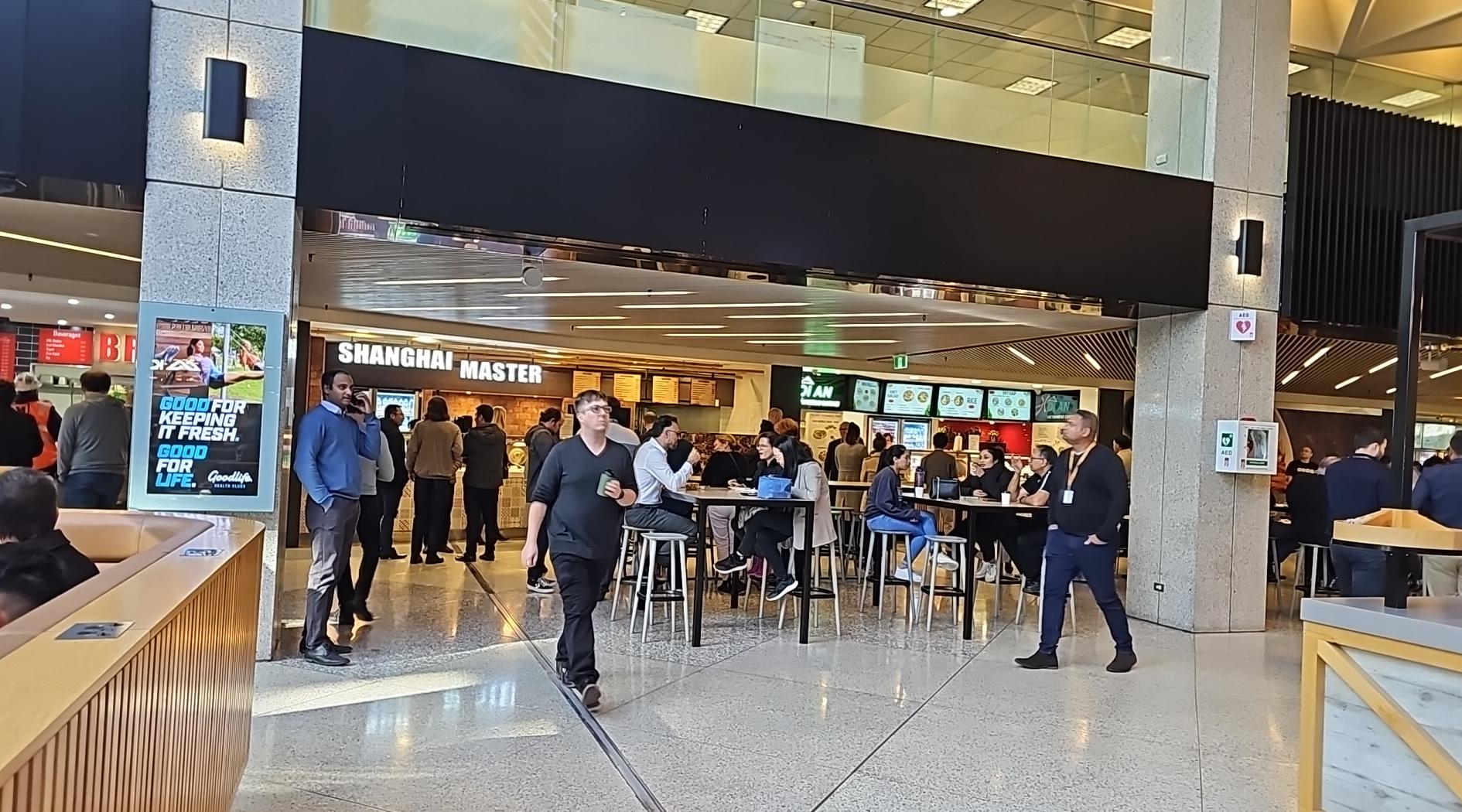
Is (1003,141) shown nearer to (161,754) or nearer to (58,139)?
(58,139)

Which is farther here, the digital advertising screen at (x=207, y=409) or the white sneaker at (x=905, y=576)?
the white sneaker at (x=905, y=576)

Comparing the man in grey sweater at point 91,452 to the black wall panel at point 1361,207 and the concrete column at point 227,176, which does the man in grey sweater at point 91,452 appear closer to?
the concrete column at point 227,176

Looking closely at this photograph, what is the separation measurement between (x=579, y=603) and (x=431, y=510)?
511cm

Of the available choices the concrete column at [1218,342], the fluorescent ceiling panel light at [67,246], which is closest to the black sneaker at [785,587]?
the concrete column at [1218,342]

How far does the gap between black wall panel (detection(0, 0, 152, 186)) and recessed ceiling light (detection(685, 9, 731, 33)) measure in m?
3.09

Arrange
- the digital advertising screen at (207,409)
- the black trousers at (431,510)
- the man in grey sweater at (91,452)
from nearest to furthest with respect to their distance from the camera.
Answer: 1. the digital advertising screen at (207,409)
2. the man in grey sweater at (91,452)
3. the black trousers at (431,510)

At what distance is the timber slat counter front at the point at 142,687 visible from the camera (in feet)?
4.21

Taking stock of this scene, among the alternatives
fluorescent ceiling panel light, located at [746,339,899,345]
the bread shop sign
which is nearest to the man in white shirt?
fluorescent ceiling panel light, located at [746,339,899,345]

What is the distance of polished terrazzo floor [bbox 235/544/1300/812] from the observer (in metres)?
3.69

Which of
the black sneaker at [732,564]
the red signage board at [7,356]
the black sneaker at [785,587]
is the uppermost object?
the red signage board at [7,356]

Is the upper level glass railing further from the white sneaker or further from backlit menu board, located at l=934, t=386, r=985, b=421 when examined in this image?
backlit menu board, located at l=934, t=386, r=985, b=421

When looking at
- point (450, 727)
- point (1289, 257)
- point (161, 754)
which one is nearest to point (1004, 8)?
point (1289, 257)

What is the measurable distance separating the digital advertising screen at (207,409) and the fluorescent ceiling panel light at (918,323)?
20.2 ft

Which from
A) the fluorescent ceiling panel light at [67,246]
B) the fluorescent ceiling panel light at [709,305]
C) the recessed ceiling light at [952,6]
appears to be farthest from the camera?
the recessed ceiling light at [952,6]
